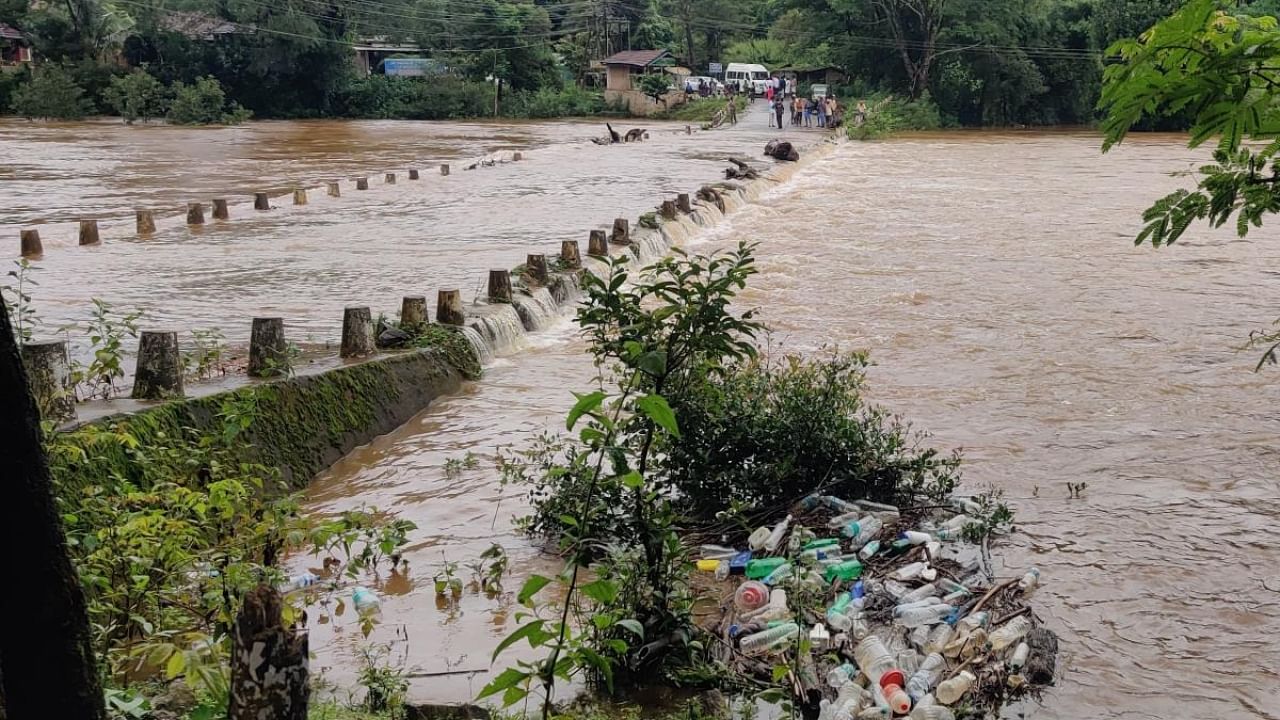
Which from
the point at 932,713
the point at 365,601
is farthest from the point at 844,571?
the point at 365,601

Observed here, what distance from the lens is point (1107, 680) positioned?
5707mm

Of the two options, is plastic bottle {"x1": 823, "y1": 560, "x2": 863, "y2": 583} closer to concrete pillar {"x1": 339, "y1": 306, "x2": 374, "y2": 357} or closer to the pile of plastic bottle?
the pile of plastic bottle

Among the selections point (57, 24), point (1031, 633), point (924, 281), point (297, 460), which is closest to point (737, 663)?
point (1031, 633)

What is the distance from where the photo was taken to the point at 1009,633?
18.9 feet

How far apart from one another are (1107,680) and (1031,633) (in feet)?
1.26

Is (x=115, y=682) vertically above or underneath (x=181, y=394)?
underneath

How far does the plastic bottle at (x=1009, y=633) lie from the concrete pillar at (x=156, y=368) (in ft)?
15.8

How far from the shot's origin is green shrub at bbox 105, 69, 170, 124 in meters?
61.5

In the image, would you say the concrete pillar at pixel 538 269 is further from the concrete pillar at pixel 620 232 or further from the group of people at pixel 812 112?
the group of people at pixel 812 112

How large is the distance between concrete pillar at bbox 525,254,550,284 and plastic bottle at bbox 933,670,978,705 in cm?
917

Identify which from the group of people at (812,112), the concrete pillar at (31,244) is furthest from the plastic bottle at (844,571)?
the group of people at (812,112)

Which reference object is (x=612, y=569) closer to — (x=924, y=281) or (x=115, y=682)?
(x=115, y=682)

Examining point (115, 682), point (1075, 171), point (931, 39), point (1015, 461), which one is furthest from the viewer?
point (931, 39)

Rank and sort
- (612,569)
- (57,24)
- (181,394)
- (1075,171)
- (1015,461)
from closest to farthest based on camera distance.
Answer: (612,569), (181,394), (1015,461), (1075,171), (57,24)
